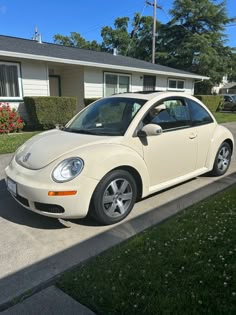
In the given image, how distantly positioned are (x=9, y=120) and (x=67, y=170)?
8041 mm

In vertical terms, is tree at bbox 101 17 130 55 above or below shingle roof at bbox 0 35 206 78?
above

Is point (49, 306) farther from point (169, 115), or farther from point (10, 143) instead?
point (10, 143)

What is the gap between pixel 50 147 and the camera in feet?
11.5

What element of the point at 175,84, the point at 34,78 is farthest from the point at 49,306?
the point at 175,84

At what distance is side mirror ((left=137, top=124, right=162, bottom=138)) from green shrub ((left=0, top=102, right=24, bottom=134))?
780 centimetres

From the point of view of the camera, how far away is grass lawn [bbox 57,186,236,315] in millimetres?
2133

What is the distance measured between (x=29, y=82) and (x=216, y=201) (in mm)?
9865

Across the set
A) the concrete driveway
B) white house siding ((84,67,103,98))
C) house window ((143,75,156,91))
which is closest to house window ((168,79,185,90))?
house window ((143,75,156,91))

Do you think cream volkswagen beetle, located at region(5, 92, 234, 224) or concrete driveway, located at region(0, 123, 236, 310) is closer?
concrete driveway, located at region(0, 123, 236, 310)

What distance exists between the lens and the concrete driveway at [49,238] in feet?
8.35

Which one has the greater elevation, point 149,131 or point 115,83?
point 115,83

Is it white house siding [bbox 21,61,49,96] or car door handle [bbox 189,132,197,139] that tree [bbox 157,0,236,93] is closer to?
white house siding [bbox 21,61,49,96]

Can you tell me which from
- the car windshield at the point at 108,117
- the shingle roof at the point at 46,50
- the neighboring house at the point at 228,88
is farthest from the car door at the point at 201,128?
the neighboring house at the point at 228,88

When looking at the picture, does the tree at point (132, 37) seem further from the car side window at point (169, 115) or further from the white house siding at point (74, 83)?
the car side window at point (169, 115)
